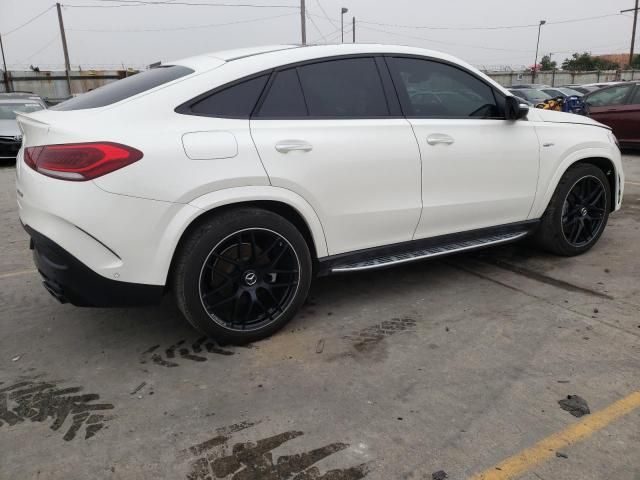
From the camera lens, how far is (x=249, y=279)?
309 centimetres

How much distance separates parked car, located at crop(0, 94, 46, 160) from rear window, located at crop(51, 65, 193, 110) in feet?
28.6

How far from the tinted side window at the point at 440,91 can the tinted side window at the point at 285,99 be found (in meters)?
0.75

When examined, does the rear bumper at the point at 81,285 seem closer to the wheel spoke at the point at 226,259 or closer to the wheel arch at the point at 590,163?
the wheel spoke at the point at 226,259

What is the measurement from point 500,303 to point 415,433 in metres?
1.64

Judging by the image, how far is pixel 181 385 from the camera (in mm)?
2762

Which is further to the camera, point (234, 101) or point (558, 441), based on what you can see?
point (234, 101)

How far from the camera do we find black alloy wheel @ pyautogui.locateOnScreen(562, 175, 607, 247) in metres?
4.52

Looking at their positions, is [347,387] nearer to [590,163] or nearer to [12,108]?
[590,163]

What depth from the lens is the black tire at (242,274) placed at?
2.88m

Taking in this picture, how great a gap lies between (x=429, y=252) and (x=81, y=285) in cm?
222

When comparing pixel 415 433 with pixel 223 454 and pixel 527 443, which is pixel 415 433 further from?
pixel 223 454

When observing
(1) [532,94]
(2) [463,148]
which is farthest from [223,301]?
(1) [532,94]

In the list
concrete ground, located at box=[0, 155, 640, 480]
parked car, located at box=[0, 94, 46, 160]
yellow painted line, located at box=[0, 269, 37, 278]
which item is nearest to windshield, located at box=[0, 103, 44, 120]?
parked car, located at box=[0, 94, 46, 160]

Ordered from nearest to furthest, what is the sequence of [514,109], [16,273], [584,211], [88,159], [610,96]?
[88,159], [514,109], [16,273], [584,211], [610,96]
